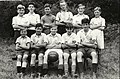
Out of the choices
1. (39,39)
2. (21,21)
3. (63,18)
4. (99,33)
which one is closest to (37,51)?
(39,39)

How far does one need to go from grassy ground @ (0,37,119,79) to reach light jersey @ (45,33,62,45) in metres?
1.09

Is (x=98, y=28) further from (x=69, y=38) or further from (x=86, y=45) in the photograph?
(x=69, y=38)

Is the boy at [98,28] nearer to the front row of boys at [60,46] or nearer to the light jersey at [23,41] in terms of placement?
the front row of boys at [60,46]

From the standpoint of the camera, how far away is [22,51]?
9.49 metres

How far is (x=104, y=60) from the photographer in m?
10.6

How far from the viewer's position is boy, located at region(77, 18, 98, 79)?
29.7 ft

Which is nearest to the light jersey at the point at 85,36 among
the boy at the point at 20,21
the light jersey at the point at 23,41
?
the light jersey at the point at 23,41

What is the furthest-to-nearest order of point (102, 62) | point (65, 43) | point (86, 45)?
point (102, 62)
point (65, 43)
point (86, 45)

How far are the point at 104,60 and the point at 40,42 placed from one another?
7.83ft

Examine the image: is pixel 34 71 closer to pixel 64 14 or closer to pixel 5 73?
pixel 5 73

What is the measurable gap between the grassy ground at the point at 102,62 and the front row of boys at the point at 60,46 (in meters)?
0.40

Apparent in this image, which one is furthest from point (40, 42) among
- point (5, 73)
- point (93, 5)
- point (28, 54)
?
point (93, 5)

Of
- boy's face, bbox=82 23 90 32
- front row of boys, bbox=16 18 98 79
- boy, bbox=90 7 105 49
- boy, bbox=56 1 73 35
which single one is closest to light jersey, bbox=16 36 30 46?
front row of boys, bbox=16 18 98 79

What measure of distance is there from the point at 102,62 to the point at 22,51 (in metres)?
2.64
